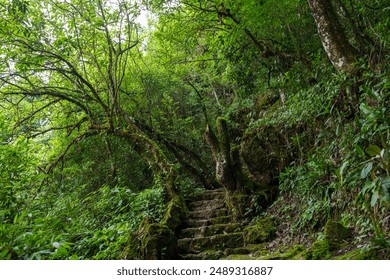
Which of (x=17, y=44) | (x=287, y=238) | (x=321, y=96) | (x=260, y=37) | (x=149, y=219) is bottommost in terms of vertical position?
(x=287, y=238)

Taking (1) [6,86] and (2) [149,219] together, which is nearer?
(2) [149,219]

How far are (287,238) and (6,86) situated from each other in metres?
7.39

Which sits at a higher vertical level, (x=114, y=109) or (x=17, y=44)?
(x=17, y=44)

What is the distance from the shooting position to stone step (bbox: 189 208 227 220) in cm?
707

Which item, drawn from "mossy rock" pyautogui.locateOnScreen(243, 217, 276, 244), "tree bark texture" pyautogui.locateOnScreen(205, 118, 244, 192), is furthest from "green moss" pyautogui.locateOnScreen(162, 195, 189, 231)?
"mossy rock" pyautogui.locateOnScreen(243, 217, 276, 244)

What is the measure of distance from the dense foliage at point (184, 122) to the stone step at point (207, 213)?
2.41 feet

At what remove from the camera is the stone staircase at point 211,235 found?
5.43m

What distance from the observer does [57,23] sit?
Result: 22.7 ft

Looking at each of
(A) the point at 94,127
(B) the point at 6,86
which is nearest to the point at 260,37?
(A) the point at 94,127

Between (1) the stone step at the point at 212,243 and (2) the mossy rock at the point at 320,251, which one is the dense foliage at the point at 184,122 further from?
(1) the stone step at the point at 212,243

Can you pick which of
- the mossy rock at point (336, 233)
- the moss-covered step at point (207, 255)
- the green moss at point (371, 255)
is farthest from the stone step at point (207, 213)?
the green moss at point (371, 255)

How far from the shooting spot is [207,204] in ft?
25.8

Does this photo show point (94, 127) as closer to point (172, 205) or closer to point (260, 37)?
point (172, 205)

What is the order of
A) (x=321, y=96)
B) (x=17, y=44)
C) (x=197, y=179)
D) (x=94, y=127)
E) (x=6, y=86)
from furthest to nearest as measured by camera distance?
1. (x=197, y=179)
2. (x=94, y=127)
3. (x=6, y=86)
4. (x=17, y=44)
5. (x=321, y=96)
